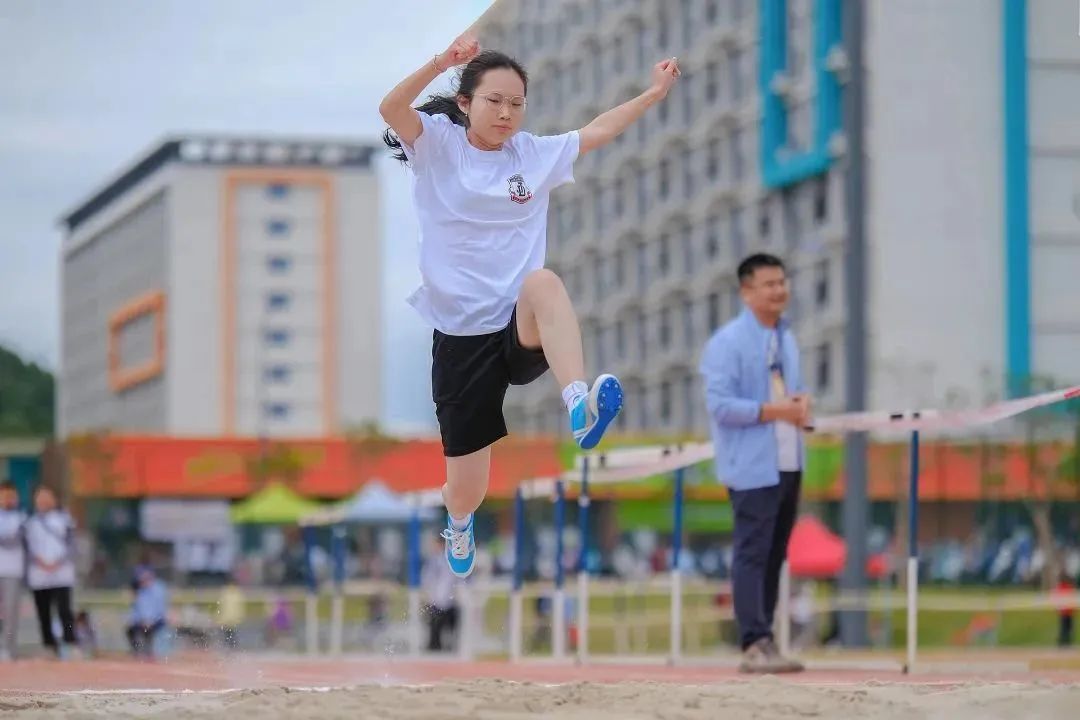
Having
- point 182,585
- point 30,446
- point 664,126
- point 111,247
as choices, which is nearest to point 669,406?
point 664,126

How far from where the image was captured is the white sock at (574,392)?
21.1 feet

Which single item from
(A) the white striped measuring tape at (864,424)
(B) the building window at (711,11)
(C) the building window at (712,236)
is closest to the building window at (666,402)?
(C) the building window at (712,236)

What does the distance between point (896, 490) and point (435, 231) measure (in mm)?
39270

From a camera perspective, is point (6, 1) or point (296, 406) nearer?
point (6, 1)

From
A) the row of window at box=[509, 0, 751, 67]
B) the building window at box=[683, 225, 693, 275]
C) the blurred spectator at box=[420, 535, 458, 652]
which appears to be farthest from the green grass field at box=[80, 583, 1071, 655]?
the row of window at box=[509, 0, 751, 67]

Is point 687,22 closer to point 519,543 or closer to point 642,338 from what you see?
point 642,338

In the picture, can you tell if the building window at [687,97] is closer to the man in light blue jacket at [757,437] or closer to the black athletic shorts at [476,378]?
the man in light blue jacket at [757,437]

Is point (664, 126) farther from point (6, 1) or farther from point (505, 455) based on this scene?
point (6, 1)

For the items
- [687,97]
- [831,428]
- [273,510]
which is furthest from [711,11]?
[831,428]

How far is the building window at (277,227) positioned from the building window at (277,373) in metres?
8.17

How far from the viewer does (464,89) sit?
7.02 m

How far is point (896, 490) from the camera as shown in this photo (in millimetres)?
45000

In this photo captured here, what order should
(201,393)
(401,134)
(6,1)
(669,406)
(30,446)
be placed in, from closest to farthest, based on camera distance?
(401,134)
(6,1)
(669,406)
(30,446)
(201,393)

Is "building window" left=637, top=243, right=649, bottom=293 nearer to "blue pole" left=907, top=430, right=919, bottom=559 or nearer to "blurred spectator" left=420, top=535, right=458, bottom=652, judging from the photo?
"blurred spectator" left=420, top=535, right=458, bottom=652
